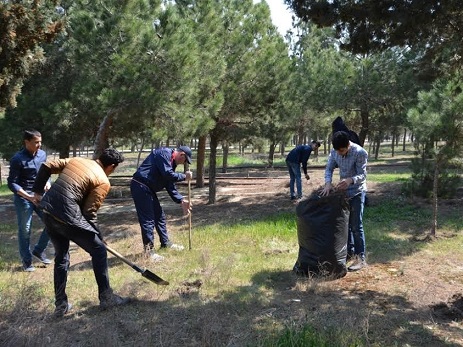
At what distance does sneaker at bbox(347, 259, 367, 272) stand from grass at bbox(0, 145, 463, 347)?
253 mm

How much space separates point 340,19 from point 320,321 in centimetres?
333

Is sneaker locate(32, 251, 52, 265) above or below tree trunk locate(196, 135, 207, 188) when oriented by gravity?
below

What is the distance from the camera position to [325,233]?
4.68 m

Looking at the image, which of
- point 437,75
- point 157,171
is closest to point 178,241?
point 157,171

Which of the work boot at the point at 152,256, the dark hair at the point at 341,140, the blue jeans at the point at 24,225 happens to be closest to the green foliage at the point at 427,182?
the dark hair at the point at 341,140

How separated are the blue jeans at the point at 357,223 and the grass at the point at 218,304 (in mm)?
493

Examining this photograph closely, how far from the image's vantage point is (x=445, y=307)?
3.92 m

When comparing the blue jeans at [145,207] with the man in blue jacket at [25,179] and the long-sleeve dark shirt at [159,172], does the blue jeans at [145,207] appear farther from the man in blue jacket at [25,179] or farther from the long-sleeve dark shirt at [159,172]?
the man in blue jacket at [25,179]

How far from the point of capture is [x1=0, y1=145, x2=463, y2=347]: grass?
328 centimetres

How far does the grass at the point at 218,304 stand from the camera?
3.28 m

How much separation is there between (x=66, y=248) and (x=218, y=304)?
55.4 inches

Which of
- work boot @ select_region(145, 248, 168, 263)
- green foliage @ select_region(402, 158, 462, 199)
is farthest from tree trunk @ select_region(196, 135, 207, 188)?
work boot @ select_region(145, 248, 168, 263)

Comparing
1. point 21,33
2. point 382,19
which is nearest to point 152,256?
point 21,33

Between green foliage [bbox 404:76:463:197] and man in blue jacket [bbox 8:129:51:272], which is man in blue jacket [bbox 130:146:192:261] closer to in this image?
man in blue jacket [bbox 8:129:51:272]
